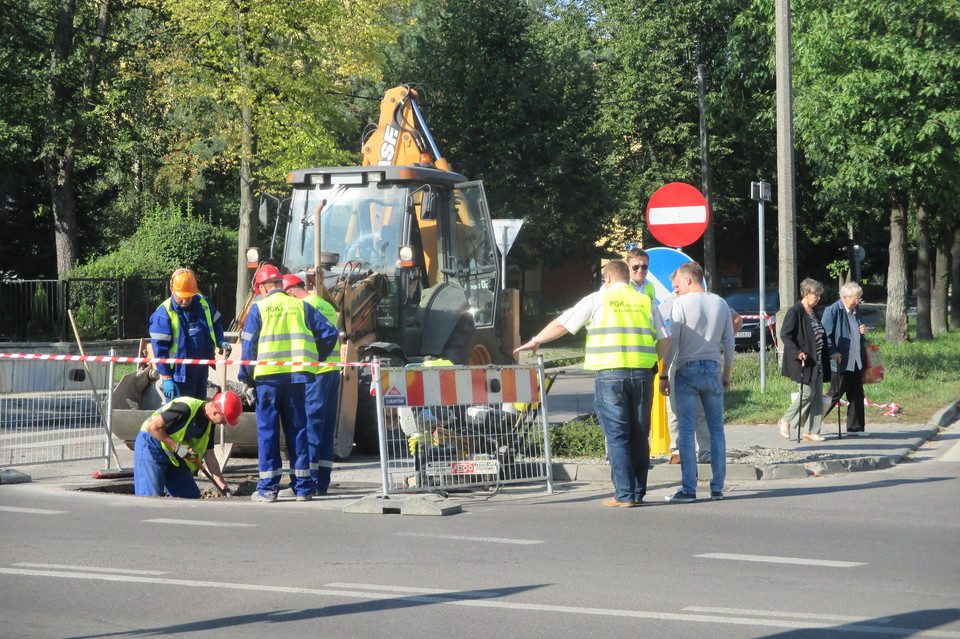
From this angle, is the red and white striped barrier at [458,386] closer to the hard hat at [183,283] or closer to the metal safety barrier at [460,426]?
the metal safety barrier at [460,426]

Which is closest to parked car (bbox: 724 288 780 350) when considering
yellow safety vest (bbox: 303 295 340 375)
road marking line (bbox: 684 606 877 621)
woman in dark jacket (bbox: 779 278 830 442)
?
woman in dark jacket (bbox: 779 278 830 442)

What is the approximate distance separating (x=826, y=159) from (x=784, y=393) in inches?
469

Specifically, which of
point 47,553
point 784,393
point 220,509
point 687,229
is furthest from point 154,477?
point 784,393

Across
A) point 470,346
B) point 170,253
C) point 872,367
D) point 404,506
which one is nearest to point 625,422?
point 404,506

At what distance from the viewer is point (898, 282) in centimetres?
2800

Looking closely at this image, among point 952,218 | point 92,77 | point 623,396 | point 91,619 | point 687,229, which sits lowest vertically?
point 91,619

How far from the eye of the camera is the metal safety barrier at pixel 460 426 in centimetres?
941

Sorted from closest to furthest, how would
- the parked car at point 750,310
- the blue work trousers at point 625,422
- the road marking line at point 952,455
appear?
the blue work trousers at point 625,422 < the road marking line at point 952,455 < the parked car at point 750,310

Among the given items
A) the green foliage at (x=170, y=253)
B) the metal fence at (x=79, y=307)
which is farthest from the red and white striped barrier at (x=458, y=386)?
the green foliage at (x=170, y=253)

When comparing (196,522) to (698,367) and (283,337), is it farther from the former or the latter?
(698,367)

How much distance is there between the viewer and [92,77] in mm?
28500

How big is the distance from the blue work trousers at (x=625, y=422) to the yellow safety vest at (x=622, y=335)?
0.25ft

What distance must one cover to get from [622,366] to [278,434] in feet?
9.27

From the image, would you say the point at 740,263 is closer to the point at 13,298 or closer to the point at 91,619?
the point at 13,298
